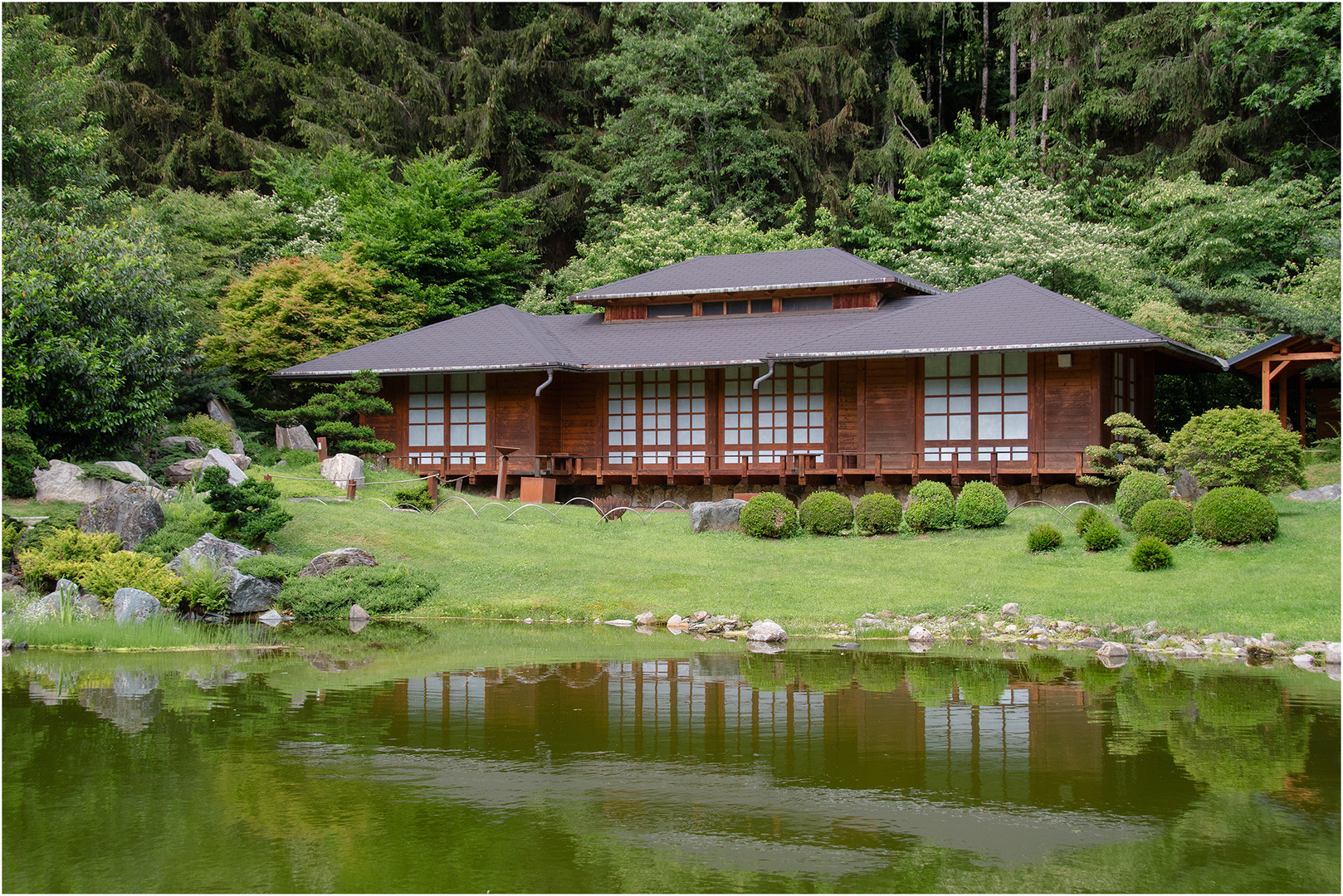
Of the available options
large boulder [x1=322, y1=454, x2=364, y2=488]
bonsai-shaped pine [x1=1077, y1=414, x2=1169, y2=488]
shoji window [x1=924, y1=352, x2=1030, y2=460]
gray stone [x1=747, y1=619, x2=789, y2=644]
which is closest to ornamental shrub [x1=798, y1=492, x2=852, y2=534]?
shoji window [x1=924, y1=352, x2=1030, y2=460]

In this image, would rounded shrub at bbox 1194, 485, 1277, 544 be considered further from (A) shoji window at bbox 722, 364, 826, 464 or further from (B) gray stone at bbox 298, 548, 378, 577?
(B) gray stone at bbox 298, 548, 378, 577

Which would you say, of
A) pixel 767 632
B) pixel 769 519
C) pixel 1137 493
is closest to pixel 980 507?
pixel 1137 493

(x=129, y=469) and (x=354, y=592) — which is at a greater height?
(x=129, y=469)

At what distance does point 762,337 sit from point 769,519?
25.9 feet

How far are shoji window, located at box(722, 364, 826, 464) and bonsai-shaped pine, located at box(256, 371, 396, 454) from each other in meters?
8.47

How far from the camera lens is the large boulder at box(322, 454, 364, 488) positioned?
78.4 ft

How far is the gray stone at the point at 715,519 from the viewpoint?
21.1 metres

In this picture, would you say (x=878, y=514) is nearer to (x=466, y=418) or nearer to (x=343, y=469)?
(x=343, y=469)

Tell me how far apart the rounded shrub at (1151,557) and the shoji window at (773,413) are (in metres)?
10.8

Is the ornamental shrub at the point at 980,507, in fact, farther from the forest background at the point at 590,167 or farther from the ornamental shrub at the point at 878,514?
the forest background at the point at 590,167

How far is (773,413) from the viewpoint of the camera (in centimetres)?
2672

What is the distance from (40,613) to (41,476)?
543cm

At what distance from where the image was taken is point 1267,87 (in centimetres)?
3397

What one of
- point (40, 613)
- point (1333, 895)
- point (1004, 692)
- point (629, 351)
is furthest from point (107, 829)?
point (629, 351)
